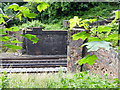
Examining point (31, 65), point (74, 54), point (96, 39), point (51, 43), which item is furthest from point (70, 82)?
point (51, 43)

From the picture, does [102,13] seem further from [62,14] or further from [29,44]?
[29,44]

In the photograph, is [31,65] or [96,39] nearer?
[96,39]

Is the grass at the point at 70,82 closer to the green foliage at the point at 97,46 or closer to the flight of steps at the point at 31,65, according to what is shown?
the green foliage at the point at 97,46

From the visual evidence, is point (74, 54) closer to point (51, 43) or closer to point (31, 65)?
point (31, 65)

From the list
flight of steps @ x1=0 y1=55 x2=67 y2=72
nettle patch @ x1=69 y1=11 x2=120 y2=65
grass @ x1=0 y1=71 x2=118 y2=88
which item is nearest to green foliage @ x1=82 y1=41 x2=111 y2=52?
nettle patch @ x1=69 y1=11 x2=120 y2=65

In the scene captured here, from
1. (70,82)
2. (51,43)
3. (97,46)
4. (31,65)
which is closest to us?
(97,46)

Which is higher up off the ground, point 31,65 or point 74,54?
point 74,54

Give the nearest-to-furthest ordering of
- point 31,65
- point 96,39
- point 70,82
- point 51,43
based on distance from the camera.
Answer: point 96,39 → point 70,82 → point 31,65 → point 51,43

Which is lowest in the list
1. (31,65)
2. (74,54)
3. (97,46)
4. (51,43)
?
(31,65)

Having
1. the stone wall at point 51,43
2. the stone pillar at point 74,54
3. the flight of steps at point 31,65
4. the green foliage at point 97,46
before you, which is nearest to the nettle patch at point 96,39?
the green foliage at point 97,46

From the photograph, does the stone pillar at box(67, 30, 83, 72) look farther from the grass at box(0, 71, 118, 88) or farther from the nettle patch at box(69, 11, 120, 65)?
the nettle patch at box(69, 11, 120, 65)

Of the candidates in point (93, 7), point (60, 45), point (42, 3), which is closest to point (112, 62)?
point (42, 3)

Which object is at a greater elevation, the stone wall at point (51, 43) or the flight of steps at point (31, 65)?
the stone wall at point (51, 43)

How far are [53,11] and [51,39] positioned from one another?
16.3 ft
